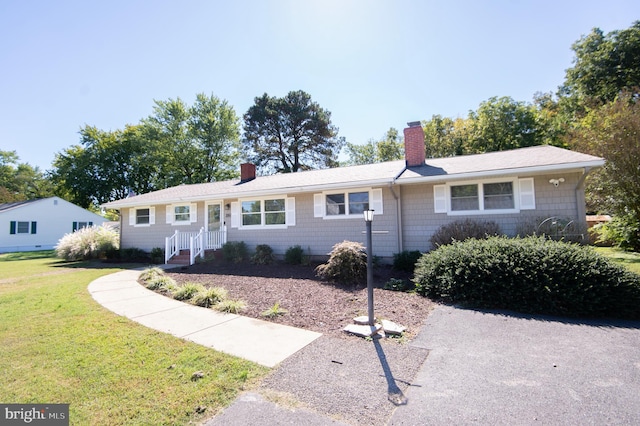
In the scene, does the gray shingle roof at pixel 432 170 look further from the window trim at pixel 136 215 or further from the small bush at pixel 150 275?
the small bush at pixel 150 275

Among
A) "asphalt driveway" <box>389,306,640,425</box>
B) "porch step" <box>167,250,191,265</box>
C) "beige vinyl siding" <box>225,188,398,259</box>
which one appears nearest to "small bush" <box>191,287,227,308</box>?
"asphalt driveway" <box>389,306,640,425</box>

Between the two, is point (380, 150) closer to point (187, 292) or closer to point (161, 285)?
point (161, 285)

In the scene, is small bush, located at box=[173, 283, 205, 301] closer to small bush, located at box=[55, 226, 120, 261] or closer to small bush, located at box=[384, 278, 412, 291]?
small bush, located at box=[384, 278, 412, 291]

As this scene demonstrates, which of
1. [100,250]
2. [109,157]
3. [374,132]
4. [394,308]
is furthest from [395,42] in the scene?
[109,157]

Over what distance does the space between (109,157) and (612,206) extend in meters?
43.0

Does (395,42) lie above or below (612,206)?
above

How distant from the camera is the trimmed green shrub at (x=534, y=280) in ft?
15.5

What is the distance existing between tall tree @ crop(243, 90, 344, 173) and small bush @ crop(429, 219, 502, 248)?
72.7ft

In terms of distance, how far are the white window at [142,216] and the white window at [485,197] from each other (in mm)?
13921

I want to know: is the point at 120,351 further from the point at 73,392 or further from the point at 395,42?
the point at 395,42

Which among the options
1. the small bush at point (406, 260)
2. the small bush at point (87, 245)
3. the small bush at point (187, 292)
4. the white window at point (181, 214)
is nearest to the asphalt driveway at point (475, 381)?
the small bush at point (187, 292)

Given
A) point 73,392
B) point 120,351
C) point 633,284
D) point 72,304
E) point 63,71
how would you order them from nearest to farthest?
point 73,392
point 120,351
point 633,284
point 72,304
point 63,71

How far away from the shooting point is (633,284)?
468 cm

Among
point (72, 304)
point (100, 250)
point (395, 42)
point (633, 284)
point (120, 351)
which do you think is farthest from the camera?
point (100, 250)
